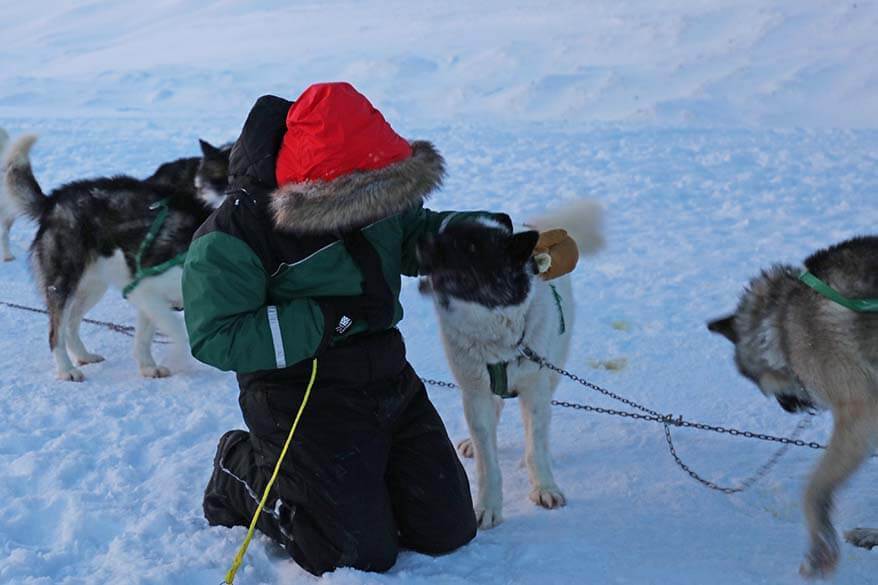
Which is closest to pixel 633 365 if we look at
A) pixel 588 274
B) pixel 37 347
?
pixel 588 274

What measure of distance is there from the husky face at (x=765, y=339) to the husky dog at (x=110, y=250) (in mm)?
2168

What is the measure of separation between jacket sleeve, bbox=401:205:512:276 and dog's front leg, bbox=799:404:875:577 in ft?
3.20

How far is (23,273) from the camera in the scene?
17.0 ft

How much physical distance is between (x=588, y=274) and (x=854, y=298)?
2.36 metres

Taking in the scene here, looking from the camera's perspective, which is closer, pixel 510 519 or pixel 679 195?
pixel 510 519

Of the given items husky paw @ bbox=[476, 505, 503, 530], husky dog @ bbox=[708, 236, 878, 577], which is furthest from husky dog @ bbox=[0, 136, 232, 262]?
husky dog @ bbox=[708, 236, 878, 577]

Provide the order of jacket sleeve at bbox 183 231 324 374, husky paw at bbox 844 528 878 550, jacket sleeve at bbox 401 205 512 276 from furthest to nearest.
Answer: jacket sleeve at bbox 401 205 512 276 → husky paw at bbox 844 528 878 550 → jacket sleeve at bbox 183 231 324 374

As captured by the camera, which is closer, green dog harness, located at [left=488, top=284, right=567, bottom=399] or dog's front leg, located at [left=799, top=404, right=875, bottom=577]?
dog's front leg, located at [left=799, top=404, right=875, bottom=577]

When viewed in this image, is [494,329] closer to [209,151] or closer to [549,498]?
[549,498]

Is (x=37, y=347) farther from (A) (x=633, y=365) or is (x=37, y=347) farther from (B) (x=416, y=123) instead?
(B) (x=416, y=123)

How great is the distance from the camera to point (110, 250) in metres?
3.60

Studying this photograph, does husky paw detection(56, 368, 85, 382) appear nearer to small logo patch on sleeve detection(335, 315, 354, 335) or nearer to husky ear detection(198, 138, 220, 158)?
husky ear detection(198, 138, 220, 158)

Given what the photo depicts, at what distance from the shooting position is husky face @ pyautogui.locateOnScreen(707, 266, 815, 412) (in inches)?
93.4

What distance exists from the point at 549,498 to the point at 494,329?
0.53m
